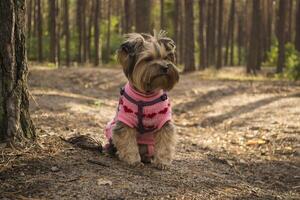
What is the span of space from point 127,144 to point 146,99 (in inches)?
22.3

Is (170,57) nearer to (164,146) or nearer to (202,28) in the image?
(164,146)

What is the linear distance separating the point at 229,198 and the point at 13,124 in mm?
2382

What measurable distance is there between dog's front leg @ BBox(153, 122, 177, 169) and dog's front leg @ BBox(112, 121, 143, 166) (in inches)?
8.7

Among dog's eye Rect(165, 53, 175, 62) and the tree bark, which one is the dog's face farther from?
the tree bark

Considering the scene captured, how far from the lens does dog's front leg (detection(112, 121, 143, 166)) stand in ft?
19.9

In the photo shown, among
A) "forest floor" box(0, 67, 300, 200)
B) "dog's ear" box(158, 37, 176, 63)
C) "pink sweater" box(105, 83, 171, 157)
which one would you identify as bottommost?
"forest floor" box(0, 67, 300, 200)

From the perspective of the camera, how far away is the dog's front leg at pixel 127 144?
19.9 ft

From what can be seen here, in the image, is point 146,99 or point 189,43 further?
point 189,43

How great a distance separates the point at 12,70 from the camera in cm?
546

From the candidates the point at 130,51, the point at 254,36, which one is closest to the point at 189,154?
the point at 130,51

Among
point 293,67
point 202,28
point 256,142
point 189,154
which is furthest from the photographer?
point 202,28

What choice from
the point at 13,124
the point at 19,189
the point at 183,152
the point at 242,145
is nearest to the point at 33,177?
the point at 19,189

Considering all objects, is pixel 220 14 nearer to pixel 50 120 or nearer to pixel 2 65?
pixel 50 120

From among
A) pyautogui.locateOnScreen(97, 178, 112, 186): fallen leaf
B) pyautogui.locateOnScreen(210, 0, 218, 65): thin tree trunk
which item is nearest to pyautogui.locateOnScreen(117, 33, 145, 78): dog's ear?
pyautogui.locateOnScreen(97, 178, 112, 186): fallen leaf
